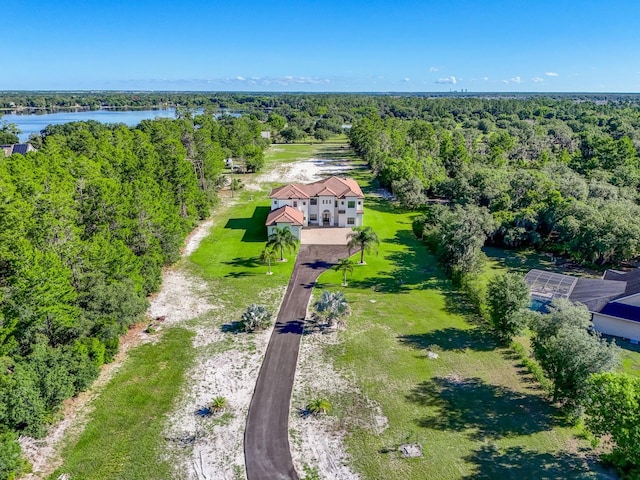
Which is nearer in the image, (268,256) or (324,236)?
(268,256)

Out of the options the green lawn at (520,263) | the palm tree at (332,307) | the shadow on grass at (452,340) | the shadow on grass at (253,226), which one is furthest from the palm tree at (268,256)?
the green lawn at (520,263)

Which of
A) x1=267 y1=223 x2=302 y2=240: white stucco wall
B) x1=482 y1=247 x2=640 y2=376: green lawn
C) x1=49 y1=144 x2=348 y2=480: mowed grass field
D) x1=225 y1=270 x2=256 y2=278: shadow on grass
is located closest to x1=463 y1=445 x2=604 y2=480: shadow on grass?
x1=49 y1=144 x2=348 y2=480: mowed grass field

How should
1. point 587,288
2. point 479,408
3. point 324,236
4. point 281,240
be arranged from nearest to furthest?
point 479,408 → point 587,288 → point 281,240 → point 324,236

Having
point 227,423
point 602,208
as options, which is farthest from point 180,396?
point 602,208

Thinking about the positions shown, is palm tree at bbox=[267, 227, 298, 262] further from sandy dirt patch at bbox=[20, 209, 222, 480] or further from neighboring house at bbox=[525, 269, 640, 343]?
neighboring house at bbox=[525, 269, 640, 343]

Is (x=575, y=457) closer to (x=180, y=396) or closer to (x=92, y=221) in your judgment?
(x=180, y=396)

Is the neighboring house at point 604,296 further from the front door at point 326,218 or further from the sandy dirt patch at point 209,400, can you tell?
the front door at point 326,218

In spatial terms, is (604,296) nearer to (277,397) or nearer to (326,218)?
(277,397)

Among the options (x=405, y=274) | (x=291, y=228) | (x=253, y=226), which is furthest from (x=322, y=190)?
(x=405, y=274)
